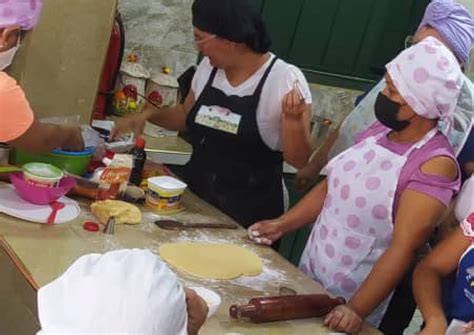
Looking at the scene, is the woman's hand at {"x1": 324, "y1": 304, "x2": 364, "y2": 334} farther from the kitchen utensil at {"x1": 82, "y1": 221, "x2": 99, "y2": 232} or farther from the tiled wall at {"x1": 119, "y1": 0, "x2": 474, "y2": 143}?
the tiled wall at {"x1": 119, "y1": 0, "x2": 474, "y2": 143}

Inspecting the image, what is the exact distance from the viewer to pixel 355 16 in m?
3.52

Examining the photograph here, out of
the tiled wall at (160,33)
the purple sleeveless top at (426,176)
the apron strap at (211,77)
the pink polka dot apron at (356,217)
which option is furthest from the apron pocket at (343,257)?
the tiled wall at (160,33)

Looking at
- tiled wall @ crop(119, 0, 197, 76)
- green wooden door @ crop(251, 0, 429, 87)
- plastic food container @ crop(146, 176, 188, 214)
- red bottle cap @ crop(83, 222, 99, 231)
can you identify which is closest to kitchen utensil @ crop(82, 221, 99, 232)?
red bottle cap @ crop(83, 222, 99, 231)

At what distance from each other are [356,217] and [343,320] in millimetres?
319

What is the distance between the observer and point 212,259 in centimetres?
184

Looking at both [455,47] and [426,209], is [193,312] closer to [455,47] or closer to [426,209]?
[426,209]

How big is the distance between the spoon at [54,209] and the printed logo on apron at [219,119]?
2.01 ft

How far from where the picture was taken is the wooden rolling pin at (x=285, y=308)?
158 cm

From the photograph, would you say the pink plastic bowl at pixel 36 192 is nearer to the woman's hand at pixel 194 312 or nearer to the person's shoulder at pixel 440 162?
the woman's hand at pixel 194 312

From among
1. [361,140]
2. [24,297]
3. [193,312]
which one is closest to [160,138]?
[361,140]

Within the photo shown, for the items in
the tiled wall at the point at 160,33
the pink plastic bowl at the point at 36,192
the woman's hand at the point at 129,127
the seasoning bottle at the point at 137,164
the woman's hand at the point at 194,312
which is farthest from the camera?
the tiled wall at the point at 160,33

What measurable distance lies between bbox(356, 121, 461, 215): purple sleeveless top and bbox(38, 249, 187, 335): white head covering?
857 mm

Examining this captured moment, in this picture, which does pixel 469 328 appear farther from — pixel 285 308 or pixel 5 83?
pixel 5 83

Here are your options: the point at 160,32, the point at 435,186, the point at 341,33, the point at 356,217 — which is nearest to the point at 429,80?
the point at 435,186
